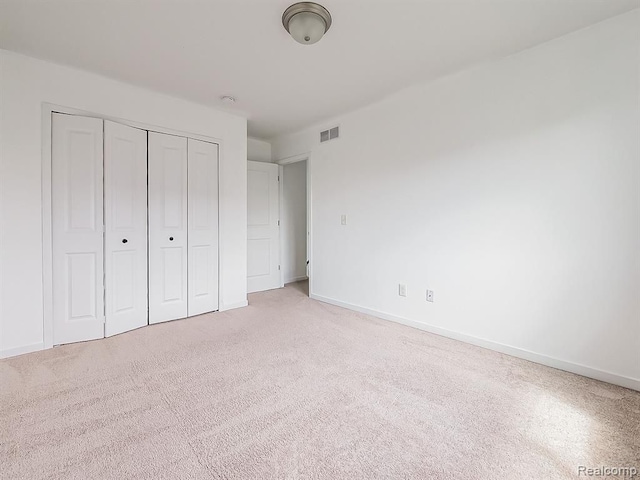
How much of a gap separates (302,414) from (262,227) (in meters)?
3.42

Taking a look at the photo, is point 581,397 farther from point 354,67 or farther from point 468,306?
point 354,67

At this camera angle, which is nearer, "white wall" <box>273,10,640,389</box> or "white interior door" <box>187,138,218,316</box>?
"white wall" <box>273,10,640,389</box>

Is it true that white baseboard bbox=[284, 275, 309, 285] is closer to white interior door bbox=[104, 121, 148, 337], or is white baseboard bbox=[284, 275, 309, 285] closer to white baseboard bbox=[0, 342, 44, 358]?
white interior door bbox=[104, 121, 148, 337]

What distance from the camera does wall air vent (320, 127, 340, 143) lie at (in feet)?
12.5

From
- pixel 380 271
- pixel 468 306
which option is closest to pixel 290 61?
pixel 380 271

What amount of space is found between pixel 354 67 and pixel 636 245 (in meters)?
2.41

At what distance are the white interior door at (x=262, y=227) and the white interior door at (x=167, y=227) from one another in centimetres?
135

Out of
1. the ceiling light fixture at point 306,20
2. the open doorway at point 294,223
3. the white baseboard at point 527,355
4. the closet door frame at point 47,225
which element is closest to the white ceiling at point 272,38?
the ceiling light fixture at point 306,20

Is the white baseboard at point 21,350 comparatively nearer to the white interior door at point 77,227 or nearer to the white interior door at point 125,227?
the white interior door at point 77,227

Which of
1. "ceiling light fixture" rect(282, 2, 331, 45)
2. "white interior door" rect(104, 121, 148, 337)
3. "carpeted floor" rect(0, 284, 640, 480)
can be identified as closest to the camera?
"carpeted floor" rect(0, 284, 640, 480)

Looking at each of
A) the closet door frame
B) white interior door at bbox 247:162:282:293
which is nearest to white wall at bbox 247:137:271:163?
white interior door at bbox 247:162:282:293

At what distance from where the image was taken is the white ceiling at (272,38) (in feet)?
6.13

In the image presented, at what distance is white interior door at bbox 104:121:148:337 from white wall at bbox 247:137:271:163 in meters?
1.89

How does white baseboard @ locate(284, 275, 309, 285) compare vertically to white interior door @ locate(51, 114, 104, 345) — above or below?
below
